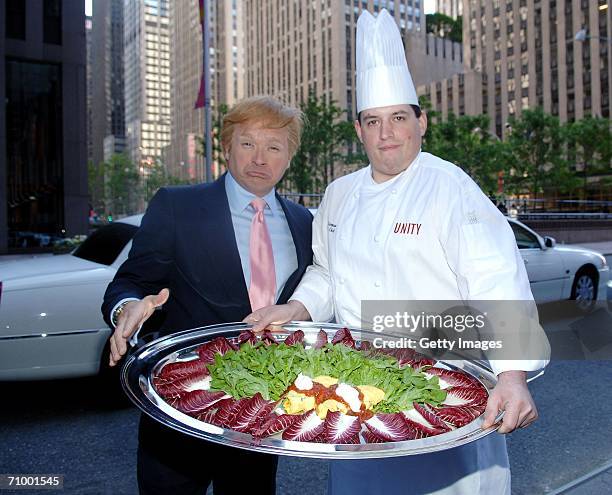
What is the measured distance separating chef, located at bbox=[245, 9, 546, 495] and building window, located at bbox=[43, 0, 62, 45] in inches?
1051

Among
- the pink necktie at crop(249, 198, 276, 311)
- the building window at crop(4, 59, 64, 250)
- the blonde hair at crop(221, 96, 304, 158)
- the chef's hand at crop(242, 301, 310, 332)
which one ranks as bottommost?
the chef's hand at crop(242, 301, 310, 332)

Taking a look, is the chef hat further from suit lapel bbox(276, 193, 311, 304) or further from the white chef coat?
suit lapel bbox(276, 193, 311, 304)

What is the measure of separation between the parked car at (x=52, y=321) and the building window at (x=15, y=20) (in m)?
23.1

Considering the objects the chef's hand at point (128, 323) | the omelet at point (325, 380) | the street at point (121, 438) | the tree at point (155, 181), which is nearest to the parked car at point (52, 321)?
the street at point (121, 438)

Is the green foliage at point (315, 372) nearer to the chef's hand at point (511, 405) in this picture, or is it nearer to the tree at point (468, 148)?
the chef's hand at point (511, 405)

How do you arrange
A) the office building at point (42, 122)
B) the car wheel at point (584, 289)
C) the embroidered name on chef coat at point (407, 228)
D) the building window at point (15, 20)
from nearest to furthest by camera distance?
the embroidered name on chef coat at point (407, 228) → the car wheel at point (584, 289) → the building window at point (15, 20) → the office building at point (42, 122)

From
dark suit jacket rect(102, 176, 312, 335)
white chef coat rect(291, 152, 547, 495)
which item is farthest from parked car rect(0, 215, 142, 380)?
white chef coat rect(291, 152, 547, 495)

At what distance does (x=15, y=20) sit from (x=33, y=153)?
5436mm

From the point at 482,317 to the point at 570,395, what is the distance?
4.53 meters

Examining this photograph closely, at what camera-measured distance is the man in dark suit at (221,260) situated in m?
2.25

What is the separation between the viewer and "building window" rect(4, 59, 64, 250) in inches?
968

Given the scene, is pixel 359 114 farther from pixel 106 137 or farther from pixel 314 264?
pixel 106 137

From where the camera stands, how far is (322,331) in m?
2.07

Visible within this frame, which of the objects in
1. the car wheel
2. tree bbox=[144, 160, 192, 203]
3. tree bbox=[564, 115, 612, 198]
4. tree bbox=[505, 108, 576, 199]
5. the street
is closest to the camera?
the street
